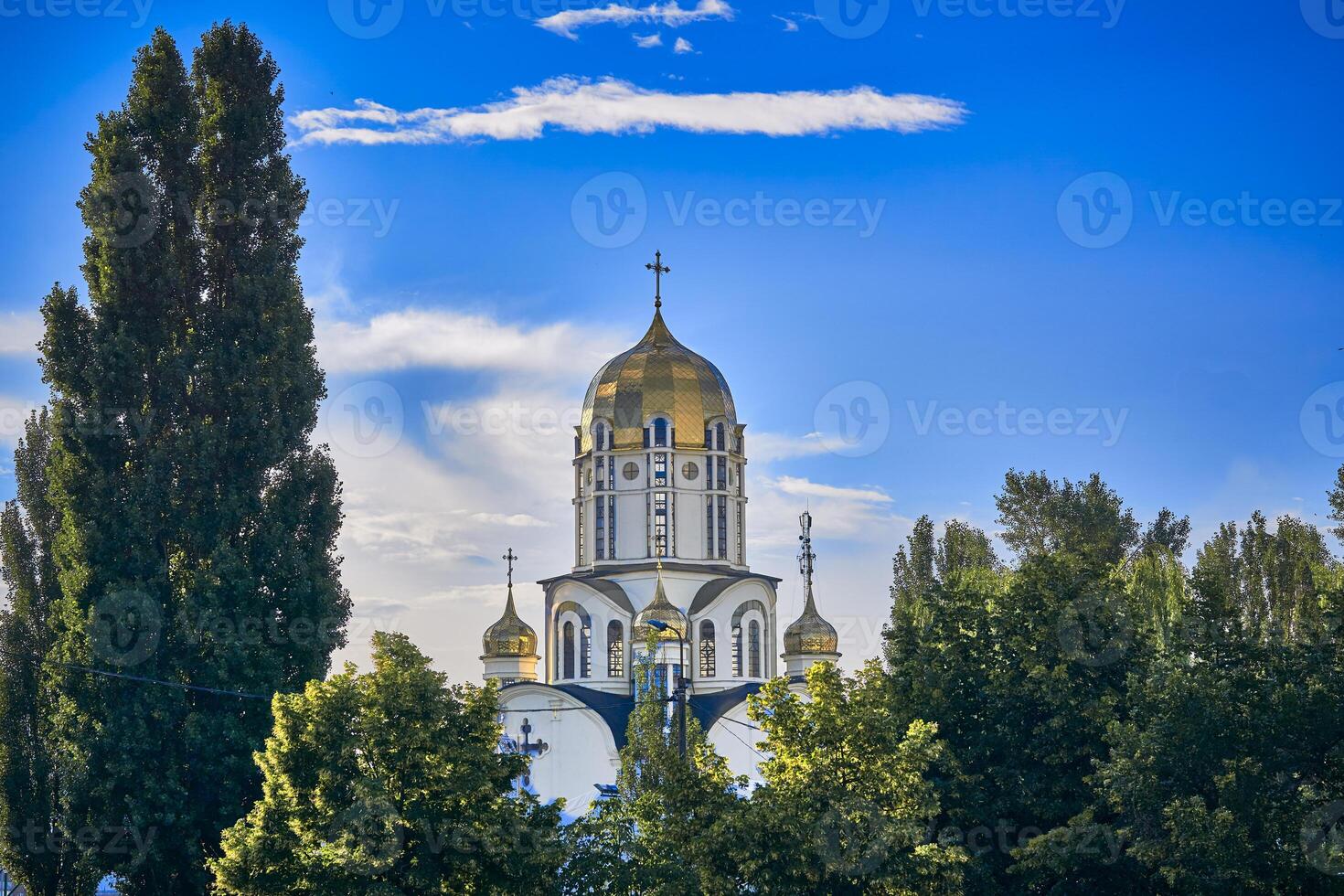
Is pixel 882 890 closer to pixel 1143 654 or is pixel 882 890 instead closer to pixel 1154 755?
pixel 1154 755

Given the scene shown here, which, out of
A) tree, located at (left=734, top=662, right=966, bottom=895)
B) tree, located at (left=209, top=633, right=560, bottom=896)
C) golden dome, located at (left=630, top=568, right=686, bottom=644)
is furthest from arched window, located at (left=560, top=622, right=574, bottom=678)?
tree, located at (left=209, top=633, right=560, bottom=896)

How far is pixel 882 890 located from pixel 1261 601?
115 ft

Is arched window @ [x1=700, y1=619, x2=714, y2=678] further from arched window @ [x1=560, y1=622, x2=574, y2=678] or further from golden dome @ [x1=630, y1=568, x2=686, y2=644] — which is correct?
arched window @ [x1=560, y1=622, x2=574, y2=678]

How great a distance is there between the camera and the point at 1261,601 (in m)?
57.3

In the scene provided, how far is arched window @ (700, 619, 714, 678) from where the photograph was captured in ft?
201

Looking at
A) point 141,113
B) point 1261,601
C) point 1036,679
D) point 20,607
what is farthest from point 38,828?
point 1261,601

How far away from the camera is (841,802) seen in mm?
26250

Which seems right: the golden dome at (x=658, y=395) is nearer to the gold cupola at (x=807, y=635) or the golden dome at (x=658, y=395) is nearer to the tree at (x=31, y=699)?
the gold cupola at (x=807, y=635)

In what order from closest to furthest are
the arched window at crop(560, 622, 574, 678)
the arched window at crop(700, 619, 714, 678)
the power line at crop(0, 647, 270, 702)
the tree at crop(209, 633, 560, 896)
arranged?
the tree at crop(209, 633, 560, 896), the power line at crop(0, 647, 270, 702), the arched window at crop(700, 619, 714, 678), the arched window at crop(560, 622, 574, 678)

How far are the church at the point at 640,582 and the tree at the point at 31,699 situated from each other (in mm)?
26115

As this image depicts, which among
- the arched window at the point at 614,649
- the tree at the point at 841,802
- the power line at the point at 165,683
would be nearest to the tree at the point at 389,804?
the tree at the point at 841,802

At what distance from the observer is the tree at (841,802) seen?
25688 mm

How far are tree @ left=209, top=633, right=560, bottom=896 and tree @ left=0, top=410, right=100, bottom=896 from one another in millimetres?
6859

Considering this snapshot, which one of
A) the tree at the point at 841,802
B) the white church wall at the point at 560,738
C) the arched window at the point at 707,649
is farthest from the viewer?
the arched window at the point at 707,649
